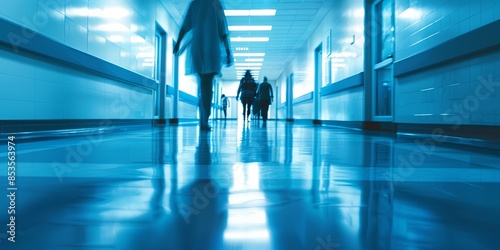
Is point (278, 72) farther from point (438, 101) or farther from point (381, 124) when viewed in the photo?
point (438, 101)

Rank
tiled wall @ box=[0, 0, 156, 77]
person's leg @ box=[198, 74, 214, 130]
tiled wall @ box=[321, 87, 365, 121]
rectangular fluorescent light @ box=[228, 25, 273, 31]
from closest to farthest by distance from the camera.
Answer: tiled wall @ box=[0, 0, 156, 77] < person's leg @ box=[198, 74, 214, 130] < tiled wall @ box=[321, 87, 365, 121] < rectangular fluorescent light @ box=[228, 25, 273, 31]

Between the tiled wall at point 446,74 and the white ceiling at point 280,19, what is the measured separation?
4.23m

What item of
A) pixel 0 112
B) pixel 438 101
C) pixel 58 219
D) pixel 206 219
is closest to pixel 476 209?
pixel 206 219

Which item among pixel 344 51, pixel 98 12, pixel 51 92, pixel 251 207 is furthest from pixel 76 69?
pixel 344 51

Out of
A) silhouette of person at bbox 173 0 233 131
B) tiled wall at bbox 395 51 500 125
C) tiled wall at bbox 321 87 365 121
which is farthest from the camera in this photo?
tiled wall at bbox 321 87 365 121

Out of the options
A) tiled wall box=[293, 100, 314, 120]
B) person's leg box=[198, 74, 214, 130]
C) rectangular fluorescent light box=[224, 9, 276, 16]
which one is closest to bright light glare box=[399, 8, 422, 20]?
person's leg box=[198, 74, 214, 130]

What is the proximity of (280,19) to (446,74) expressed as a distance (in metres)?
7.04

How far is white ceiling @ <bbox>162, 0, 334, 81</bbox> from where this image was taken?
8516mm

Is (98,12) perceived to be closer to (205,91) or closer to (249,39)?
(205,91)

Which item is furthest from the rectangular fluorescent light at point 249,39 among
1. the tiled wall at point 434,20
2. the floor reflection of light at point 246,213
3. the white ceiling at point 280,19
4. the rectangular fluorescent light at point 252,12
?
the floor reflection of light at point 246,213

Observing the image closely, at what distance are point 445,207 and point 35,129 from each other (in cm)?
390

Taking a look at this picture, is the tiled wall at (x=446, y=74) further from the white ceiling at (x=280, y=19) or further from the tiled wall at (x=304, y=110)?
the tiled wall at (x=304, y=110)

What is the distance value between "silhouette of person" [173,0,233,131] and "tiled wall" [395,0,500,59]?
101 inches

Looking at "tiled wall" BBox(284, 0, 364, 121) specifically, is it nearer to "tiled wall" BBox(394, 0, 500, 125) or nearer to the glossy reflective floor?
"tiled wall" BBox(394, 0, 500, 125)
